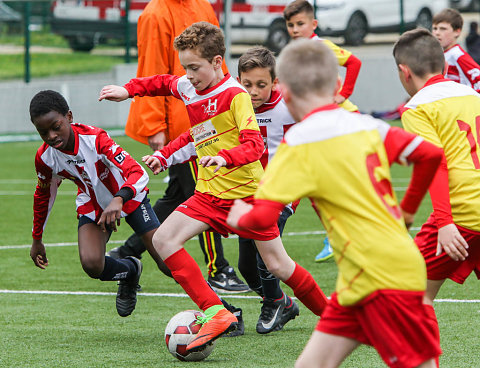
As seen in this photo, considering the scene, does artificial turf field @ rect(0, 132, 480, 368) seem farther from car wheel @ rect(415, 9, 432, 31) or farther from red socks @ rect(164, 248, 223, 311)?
car wheel @ rect(415, 9, 432, 31)

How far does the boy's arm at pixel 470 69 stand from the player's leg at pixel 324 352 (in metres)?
5.59

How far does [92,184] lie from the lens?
5906mm

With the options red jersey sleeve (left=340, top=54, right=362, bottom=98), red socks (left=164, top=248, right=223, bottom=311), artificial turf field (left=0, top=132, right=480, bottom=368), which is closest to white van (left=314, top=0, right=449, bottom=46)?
artificial turf field (left=0, top=132, right=480, bottom=368)

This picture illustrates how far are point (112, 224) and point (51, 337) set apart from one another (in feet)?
2.75

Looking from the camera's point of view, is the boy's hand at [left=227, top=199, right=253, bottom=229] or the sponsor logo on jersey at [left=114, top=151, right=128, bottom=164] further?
the sponsor logo on jersey at [left=114, top=151, right=128, bottom=164]

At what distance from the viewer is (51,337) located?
5691mm

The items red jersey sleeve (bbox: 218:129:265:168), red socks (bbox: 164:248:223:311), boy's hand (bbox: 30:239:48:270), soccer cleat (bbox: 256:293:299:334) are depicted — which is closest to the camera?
red jersey sleeve (bbox: 218:129:265:168)

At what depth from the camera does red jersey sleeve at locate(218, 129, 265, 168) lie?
4910 millimetres

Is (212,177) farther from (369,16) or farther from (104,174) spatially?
(369,16)

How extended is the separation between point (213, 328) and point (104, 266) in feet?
3.94

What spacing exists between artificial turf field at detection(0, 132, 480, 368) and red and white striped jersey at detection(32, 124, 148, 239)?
0.75m

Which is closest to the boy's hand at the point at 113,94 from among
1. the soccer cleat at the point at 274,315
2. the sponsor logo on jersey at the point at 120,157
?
the sponsor logo on jersey at the point at 120,157

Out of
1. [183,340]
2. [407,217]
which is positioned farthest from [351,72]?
[407,217]

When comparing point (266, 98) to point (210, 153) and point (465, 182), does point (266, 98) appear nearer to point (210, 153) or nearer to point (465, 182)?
point (210, 153)
